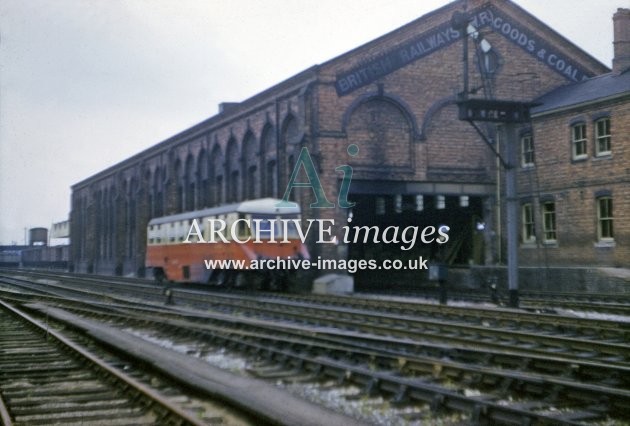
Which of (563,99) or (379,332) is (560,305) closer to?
(379,332)

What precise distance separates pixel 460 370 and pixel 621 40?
81.2 ft

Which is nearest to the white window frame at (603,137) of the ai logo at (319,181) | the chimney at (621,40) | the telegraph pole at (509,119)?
the chimney at (621,40)

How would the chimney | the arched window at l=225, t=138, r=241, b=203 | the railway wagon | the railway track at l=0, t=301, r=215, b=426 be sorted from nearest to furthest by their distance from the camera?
the railway track at l=0, t=301, r=215, b=426, the railway wagon, the chimney, the arched window at l=225, t=138, r=241, b=203

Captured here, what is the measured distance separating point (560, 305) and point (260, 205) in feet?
37.7

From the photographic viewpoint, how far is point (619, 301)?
1917 cm

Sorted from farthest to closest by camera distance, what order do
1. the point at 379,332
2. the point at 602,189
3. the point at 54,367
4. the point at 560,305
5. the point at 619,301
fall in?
the point at 602,189 < the point at 619,301 < the point at 560,305 < the point at 379,332 < the point at 54,367

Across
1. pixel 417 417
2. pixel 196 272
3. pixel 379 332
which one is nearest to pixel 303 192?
pixel 196 272

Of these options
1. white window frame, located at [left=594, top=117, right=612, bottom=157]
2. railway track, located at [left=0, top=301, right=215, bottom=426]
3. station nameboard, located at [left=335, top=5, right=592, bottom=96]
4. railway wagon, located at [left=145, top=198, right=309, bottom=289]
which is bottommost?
railway track, located at [left=0, top=301, right=215, bottom=426]

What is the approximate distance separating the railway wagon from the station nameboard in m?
5.94

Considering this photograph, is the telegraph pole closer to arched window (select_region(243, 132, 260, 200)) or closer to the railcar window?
the railcar window

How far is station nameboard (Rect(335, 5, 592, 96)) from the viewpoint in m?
28.5

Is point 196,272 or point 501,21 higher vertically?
point 501,21

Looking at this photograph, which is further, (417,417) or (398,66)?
(398,66)

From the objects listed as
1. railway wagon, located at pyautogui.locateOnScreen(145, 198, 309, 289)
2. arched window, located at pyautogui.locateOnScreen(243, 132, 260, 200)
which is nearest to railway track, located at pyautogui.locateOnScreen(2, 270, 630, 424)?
railway wagon, located at pyautogui.locateOnScreen(145, 198, 309, 289)
